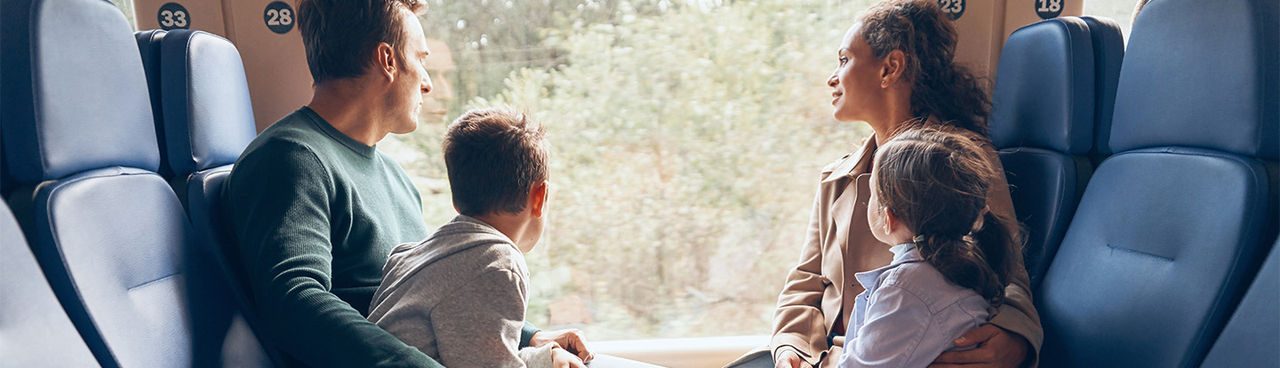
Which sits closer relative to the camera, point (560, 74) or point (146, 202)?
point (146, 202)

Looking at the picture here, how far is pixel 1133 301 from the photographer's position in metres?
1.32

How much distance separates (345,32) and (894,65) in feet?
3.89

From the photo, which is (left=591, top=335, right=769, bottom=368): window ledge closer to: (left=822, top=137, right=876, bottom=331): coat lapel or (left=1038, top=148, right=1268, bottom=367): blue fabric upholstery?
(left=822, top=137, right=876, bottom=331): coat lapel

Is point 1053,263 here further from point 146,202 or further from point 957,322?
point 146,202

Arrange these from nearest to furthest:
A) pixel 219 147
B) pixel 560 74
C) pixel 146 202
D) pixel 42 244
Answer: pixel 42 244, pixel 146 202, pixel 219 147, pixel 560 74

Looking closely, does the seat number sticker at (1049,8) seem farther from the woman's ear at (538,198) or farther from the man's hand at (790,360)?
the woman's ear at (538,198)

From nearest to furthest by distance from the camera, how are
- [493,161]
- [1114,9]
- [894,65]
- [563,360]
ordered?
[493,161], [563,360], [894,65], [1114,9]

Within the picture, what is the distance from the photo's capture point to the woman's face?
1738mm

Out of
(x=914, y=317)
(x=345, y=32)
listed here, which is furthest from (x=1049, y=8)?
(x=345, y=32)

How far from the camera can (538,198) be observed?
4.70 feet

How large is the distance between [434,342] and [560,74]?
1.01 metres

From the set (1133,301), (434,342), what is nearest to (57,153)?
(434,342)

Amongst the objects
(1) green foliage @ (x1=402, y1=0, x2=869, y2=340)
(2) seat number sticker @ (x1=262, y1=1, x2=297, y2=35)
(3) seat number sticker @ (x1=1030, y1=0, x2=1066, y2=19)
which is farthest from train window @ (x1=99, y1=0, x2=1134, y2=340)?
(2) seat number sticker @ (x1=262, y1=1, x2=297, y2=35)

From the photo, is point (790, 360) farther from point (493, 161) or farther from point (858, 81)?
point (493, 161)
